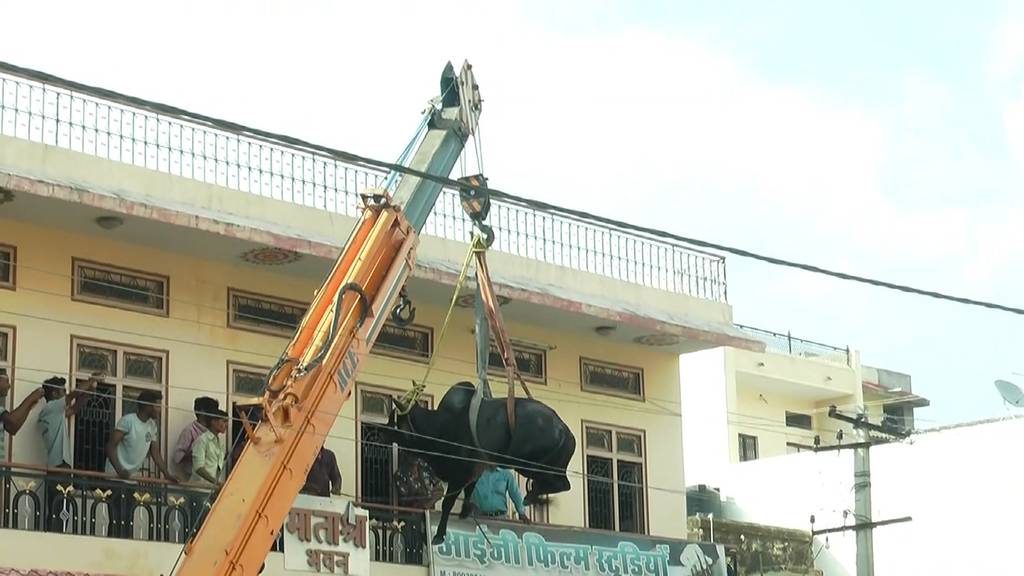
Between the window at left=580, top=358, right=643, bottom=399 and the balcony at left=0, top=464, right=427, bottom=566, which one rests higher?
the window at left=580, top=358, right=643, bottom=399

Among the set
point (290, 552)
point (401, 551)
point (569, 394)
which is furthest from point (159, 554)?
point (569, 394)

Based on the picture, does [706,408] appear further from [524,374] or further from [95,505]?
[95,505]

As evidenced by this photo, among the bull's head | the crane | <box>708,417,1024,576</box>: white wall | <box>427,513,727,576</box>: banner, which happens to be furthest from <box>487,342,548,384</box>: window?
<box>708,417,1024,576</box>: white wall

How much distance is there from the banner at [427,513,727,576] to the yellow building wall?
0.76 metres

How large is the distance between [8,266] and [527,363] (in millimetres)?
6872

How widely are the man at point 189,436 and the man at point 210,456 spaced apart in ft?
0.19

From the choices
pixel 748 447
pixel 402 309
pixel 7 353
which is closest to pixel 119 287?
pixel 7 353

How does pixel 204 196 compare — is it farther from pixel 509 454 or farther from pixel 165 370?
pixel 509 454

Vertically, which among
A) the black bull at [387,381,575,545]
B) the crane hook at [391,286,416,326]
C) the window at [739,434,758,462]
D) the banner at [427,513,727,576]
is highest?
the window at [739,434,758,462]

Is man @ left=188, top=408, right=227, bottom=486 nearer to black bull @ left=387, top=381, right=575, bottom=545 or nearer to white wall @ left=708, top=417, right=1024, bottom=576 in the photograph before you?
black bull @ left=387, top=381, right=575, bottom=545

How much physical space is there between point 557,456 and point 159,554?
4.06 meters

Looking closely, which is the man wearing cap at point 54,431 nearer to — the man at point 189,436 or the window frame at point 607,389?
the man at point 189,436

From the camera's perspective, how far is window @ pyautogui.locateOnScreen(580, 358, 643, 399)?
23.1 metres

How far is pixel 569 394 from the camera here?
22781mm
